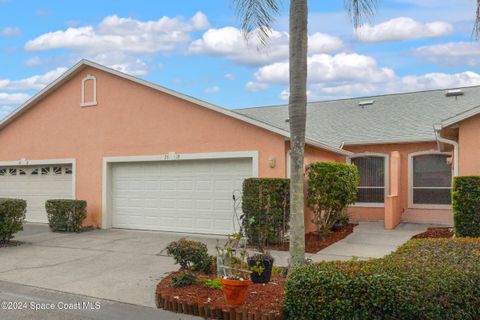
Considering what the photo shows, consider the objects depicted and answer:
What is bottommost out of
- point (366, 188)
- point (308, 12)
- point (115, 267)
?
point (115, 267)

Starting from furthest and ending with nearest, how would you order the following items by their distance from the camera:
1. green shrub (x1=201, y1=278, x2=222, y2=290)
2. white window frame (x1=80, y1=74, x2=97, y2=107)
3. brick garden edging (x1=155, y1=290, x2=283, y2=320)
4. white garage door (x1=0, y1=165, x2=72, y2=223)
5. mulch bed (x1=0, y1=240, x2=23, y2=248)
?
white garage door (x1=0, y1=165, x2=72, y2=223) → white window frame (x1=80, y1=74, x2=97, y2=107) → mulch bed (x1=0, y1=240, x2=23, y2=248) → green shrub (x1=201, y1=278, x2=222, y2=290) → brick garden edging (x1=155, y1=290, x2=283, y2=320)

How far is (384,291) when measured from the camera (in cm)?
487

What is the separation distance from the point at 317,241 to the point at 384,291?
676cm

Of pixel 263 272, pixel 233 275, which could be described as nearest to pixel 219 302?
pixel 233 275

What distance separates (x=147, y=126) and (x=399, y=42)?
7579 mm

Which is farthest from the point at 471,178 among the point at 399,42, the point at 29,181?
the point at 29,181

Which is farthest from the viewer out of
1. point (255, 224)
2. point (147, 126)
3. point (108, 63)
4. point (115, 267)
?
point (108, 63)

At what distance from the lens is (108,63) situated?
15203 mm

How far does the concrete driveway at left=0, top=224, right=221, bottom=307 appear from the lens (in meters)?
7.26

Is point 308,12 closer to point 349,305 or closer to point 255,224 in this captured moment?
point 349,305

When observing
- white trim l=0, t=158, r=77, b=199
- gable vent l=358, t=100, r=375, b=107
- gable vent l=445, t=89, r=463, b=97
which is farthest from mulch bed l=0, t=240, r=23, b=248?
gable vent l=445, t=89, r=463, b=97

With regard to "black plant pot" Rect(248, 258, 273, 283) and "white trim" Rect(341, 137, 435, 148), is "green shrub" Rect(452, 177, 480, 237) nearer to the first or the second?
"black plant pot" Rect(248, 258, 273, 283)

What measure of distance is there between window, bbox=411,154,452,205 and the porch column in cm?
74

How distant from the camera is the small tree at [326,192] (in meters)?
11.7
